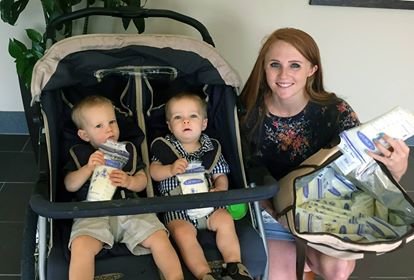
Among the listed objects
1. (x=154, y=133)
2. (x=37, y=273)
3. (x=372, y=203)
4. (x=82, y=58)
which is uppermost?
(x=82, y=58)

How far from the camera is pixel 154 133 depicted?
1724 millimetres

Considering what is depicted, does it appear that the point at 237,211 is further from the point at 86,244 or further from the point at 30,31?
the point at 30,31

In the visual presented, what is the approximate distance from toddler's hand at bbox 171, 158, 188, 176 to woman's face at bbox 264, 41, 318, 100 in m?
0.39

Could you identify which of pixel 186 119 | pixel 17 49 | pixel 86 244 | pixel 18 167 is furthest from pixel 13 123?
pixel 86 244

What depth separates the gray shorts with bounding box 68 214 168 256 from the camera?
139cm

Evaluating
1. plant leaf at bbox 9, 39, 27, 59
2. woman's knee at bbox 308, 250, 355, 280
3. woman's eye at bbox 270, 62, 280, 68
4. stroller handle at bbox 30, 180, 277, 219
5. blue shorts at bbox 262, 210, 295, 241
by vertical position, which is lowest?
woman's knee at bbox 308, 250, 355, 280

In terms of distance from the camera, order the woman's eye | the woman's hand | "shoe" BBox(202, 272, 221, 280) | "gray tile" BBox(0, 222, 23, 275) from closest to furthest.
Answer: "shoe" BBox(202, 272, 221, 280)
the woman's hand
the woman's eye
"gray tile" BBox(0, 222, 23, 275)

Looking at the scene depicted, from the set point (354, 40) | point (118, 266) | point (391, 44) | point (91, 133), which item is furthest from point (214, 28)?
point (118, 266)

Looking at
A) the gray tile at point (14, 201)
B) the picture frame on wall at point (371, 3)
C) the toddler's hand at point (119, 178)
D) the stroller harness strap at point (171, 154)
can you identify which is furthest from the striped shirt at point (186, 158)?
the picture frame on wall at point (371, 3)

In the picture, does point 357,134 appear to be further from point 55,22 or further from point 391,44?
point 391,44

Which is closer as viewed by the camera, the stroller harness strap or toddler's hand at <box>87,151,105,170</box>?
toddler's hand at <box>87,151,105,170</box>

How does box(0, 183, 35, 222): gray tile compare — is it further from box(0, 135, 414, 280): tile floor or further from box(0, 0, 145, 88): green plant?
box(0, 0, 145, 88): green plant

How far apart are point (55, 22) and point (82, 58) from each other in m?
0.21

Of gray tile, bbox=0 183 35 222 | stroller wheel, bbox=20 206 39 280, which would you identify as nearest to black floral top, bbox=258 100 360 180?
stroller wheel, bbox=20 206 39 280
